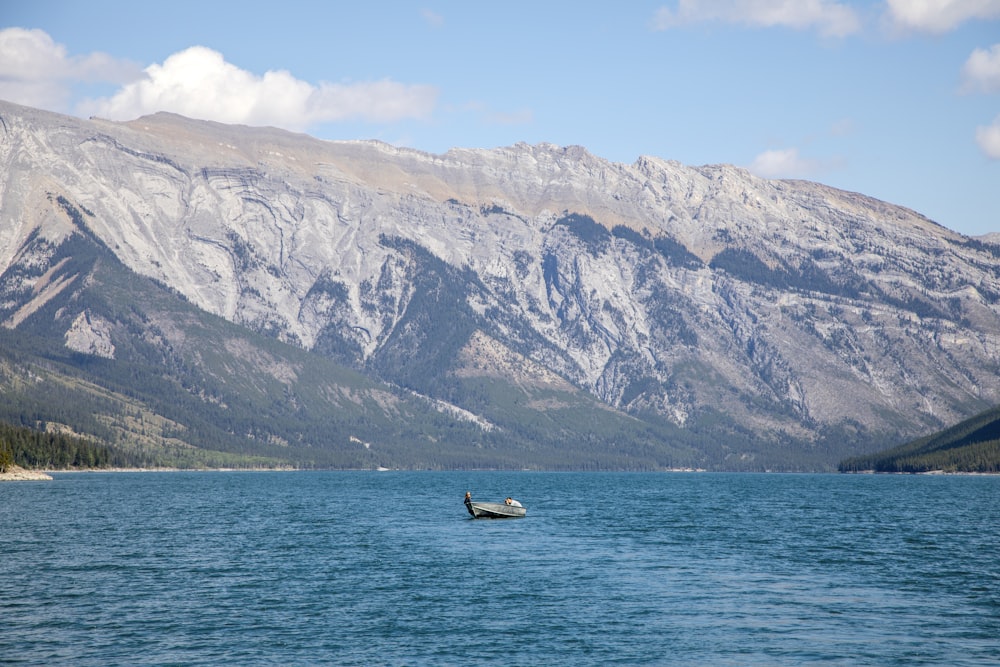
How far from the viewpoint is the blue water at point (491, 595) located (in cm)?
7406

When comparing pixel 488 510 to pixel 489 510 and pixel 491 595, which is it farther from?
pixel 491 595

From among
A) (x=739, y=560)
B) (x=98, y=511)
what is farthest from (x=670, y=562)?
(x=98, y=511)

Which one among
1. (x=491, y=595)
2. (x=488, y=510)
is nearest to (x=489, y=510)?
(x=488, y=510)

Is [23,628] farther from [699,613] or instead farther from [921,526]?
[921,526]

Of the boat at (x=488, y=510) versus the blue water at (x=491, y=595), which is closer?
the blue water at (x=491, y=595)

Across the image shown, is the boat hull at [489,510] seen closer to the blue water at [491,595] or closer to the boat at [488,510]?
the boat at [488,510]

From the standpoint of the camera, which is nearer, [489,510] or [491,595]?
[491,595]

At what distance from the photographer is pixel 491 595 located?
96.1 metres

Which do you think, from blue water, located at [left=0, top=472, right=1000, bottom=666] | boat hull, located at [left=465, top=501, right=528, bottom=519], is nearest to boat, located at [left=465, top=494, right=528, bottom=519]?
boat hull, located at [left=465, top=501, right=528, bottom=519]

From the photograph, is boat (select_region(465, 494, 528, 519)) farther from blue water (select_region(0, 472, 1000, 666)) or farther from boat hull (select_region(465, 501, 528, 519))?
blue water (select_region(0, 472, 1000, 666))

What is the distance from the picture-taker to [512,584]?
10256 cm

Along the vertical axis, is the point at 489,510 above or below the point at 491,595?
below

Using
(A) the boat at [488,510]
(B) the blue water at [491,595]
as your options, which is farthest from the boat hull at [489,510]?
(B) the blue water at [491,595]

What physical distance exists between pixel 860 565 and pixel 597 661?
2143 inches
